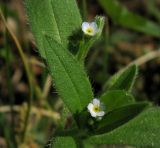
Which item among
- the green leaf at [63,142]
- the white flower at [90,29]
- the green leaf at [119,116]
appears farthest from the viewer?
the white flower at [90,29]

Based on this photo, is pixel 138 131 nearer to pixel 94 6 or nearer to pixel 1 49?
pixel 1 49

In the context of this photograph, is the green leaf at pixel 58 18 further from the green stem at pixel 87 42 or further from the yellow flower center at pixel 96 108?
the yellow flower center at pixel 96 108

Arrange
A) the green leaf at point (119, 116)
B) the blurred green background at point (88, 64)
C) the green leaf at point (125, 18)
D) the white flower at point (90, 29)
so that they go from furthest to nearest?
1. the green leaf at point (125, 18)
2. the blurred green background at point (88, 64)
3. the white flower at point (90, 29)
4. the green leaf at point (119, 116)

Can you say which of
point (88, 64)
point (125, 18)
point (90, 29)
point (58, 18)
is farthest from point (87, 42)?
point (125, 18)

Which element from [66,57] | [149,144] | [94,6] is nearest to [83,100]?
[66,57]

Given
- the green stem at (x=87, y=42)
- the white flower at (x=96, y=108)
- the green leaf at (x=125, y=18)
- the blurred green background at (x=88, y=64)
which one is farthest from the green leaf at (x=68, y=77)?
the green leaf at (x=125, y=18)

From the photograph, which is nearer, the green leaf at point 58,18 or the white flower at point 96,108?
the white flower at point 96,108

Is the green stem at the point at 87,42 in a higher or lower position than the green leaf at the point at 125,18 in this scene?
lower
